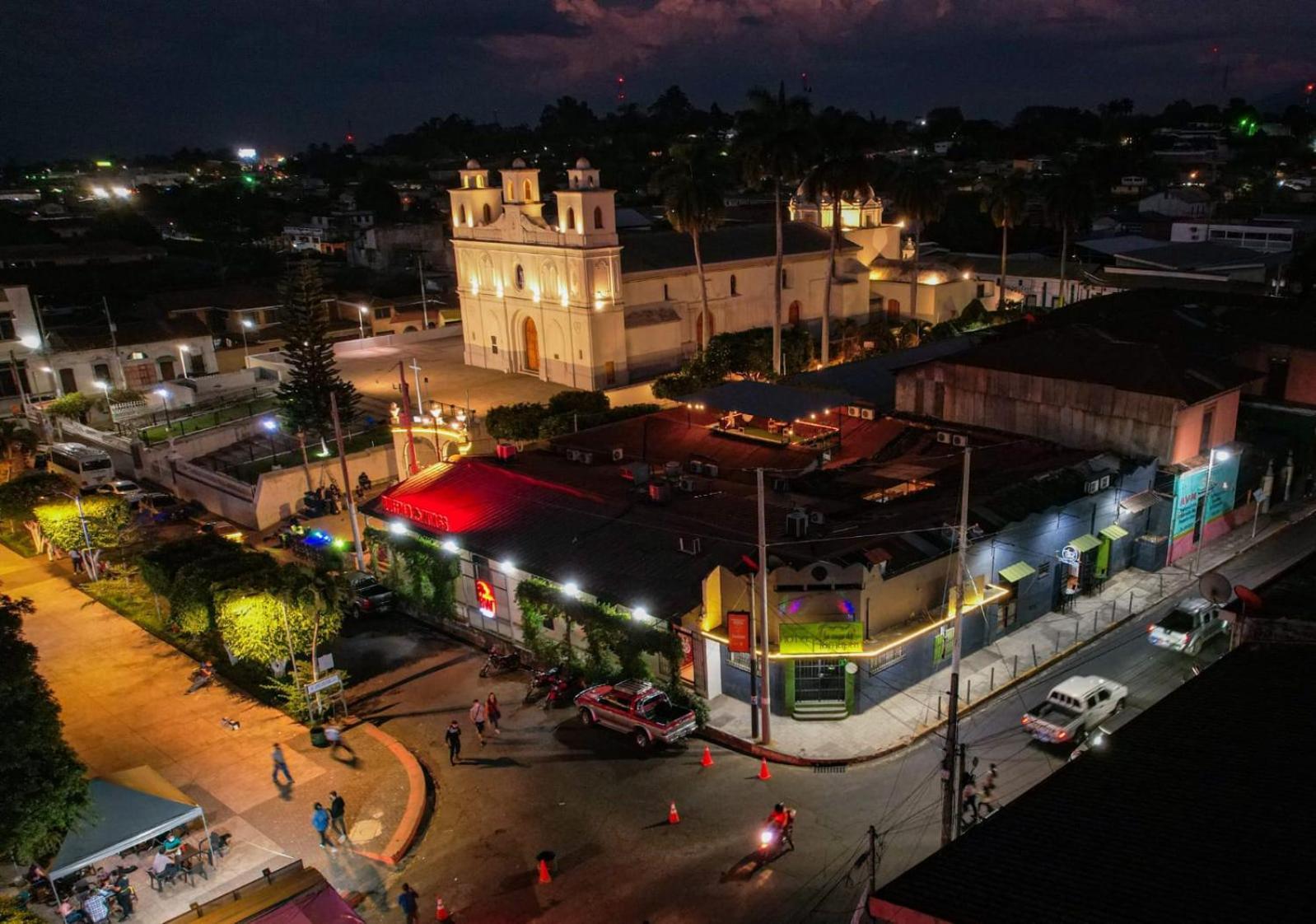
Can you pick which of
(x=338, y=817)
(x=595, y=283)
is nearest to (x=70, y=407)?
(x=595, y=283)

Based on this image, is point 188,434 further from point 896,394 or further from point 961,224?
point 961,224

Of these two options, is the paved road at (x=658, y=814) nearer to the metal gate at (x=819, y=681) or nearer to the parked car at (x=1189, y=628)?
the parked car at (x=1189, y=628)

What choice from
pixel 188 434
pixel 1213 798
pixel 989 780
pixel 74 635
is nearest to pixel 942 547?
pixel 989 780

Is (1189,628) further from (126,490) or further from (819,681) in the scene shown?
(126,490)

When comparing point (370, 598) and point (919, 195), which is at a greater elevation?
point (919, 195)

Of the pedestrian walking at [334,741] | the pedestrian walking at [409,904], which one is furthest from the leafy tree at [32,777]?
the pedestrian walking at [409,904]

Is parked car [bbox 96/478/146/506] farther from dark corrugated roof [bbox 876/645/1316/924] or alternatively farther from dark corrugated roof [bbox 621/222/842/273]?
dark corrugated roof [bbox 876/645/1316/924]
